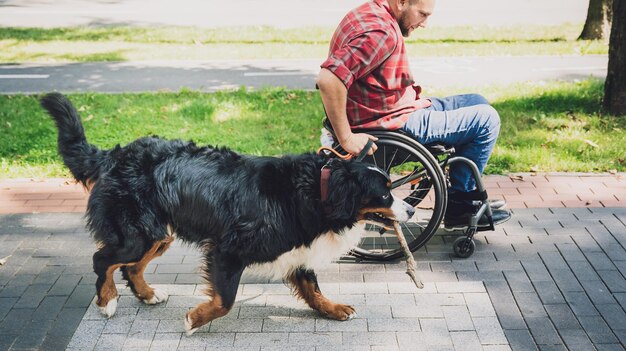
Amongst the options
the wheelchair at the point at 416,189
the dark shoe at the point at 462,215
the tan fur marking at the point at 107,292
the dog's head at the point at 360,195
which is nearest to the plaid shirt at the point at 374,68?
the wheelchair at the point at 416,189

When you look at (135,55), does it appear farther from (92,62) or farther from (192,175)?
(192,175)

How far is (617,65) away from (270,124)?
4.15 m

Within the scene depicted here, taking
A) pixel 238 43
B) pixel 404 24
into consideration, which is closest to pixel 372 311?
pixel 404 24

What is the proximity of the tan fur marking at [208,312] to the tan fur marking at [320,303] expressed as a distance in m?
→ 0.50

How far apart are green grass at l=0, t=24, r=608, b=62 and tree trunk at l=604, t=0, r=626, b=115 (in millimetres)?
3842

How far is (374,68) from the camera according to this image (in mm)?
3859

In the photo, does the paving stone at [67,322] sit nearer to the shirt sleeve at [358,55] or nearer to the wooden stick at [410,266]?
the wooden stick at [410,266]

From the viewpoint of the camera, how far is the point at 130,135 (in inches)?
283

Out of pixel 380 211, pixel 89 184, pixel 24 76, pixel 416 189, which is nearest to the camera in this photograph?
pixel 380 211

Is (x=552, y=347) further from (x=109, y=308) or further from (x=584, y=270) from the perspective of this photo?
(x=109, y=308)

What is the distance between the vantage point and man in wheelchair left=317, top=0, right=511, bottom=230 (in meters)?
3.75

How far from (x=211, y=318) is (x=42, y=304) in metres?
1.24

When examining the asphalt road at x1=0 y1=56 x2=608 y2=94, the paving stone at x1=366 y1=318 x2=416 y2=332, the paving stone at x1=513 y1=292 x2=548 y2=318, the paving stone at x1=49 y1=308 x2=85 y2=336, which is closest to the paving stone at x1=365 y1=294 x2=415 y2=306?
the paving stone at x1=366 y1=318 x2=416 y2=332

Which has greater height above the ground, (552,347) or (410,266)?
(410,266)
